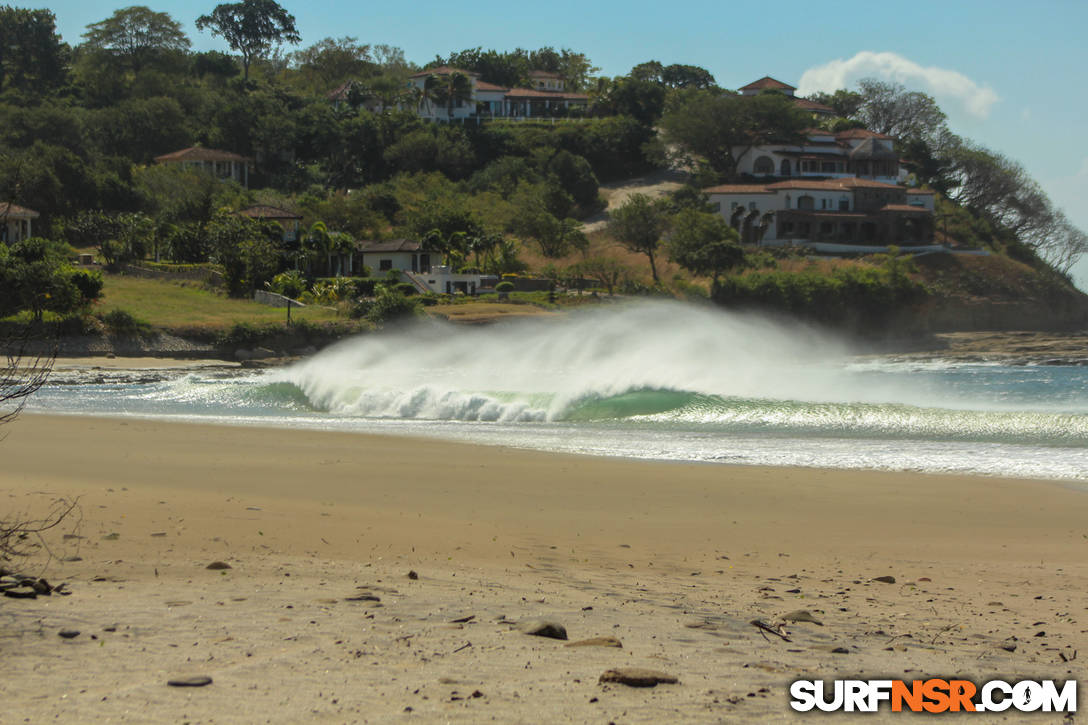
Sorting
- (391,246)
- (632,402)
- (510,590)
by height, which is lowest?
(510,590)

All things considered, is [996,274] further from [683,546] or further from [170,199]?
[683,546]

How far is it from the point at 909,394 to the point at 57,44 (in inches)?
4621

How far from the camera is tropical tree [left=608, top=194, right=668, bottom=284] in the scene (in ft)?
251

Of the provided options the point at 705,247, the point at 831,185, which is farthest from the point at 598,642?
the point at 831,185

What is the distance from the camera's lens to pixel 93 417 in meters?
26.2

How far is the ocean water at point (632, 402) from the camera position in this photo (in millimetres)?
21312

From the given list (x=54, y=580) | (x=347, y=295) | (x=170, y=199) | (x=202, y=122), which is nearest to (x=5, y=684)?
(x=54, y=580)

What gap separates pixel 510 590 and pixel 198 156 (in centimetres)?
9249

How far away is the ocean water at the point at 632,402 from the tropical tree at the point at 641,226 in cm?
2747

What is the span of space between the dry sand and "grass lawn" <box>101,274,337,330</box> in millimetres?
33313

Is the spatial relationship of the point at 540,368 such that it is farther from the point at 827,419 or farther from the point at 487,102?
the point at 487,102

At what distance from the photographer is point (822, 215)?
286ft

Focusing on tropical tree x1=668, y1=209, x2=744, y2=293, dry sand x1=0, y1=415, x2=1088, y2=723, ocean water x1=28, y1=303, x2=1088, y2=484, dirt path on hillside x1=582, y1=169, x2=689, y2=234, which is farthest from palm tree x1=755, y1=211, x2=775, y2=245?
dry sand x1=0, y1=415, x2=1088, y2=723

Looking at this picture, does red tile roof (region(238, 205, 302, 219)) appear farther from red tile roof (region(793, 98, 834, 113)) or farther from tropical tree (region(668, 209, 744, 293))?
red tile roof (region(793, 98, 834, 113))
